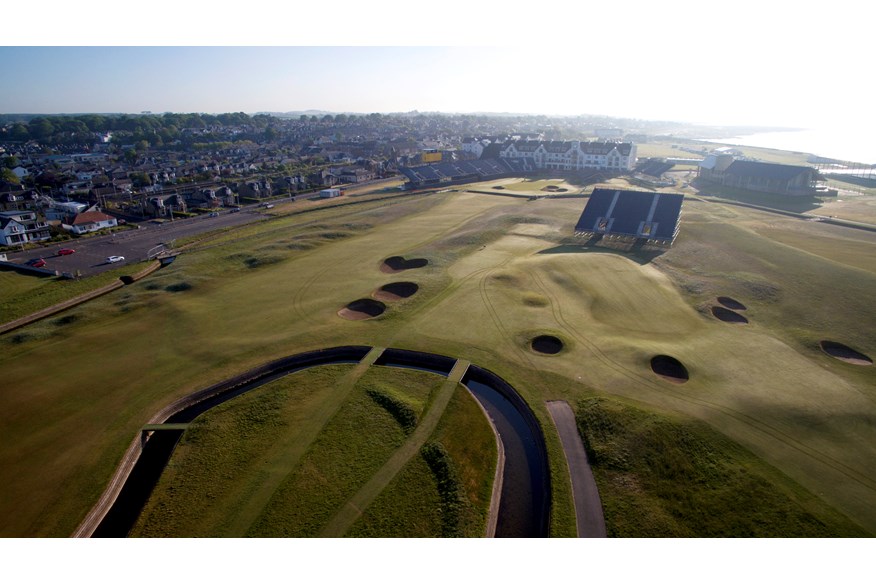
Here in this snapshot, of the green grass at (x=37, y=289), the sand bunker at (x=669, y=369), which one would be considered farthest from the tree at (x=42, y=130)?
the sand bunker at (x=669, y=369)

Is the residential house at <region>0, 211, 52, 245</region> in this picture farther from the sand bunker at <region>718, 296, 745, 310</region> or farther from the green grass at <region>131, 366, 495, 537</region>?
the sand bunker at <region>718, 296, 745, 310</region>

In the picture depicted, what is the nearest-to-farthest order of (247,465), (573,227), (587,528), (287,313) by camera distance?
1. (587,528)
2. (247,465)
3. (287,313)
4. (573,227)

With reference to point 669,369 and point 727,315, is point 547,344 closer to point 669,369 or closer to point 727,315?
point 669,369

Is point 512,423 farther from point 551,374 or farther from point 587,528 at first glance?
point 587,528

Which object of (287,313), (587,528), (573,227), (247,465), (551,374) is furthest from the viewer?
(573,227)

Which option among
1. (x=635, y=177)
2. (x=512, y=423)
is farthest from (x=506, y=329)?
(x=635, y=177)

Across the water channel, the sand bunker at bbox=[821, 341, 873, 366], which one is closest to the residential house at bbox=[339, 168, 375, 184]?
the water channel

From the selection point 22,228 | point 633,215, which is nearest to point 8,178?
point 22,228
